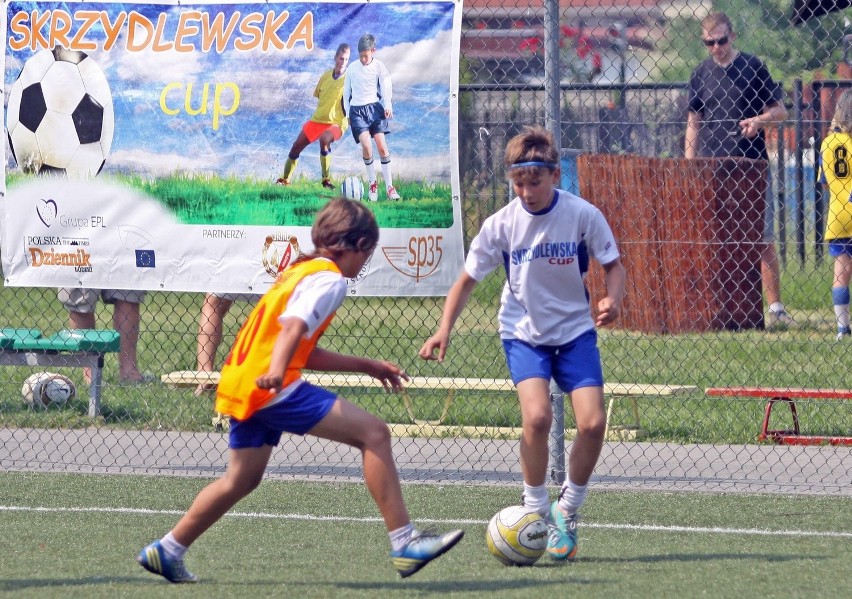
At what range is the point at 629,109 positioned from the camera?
33.0 ft

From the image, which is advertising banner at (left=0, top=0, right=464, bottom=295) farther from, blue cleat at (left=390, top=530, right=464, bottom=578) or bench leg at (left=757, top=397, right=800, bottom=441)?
blue cleat at (left=390, top=530, right=464, bottom=578)

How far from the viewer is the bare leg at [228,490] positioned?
4543 millimetres

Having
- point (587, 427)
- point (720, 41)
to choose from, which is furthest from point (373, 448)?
Answer: point (720, 41)

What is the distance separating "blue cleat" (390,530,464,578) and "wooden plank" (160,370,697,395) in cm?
286

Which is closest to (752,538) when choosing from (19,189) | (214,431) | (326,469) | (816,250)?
(326,469)

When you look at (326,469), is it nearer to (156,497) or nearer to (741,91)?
(156,497)

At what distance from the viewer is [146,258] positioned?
716 cm

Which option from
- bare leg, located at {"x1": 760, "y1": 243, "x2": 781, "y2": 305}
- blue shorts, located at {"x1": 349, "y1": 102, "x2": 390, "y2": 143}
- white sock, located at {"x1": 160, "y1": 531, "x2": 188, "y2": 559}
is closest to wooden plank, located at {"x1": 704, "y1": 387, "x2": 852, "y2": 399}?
blue shorts, located at {"x1": 349, "y1": 102, "x2": 390, "y2": 143}

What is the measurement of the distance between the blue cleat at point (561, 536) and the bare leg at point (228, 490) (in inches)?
47.5

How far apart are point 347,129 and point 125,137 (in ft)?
4.03

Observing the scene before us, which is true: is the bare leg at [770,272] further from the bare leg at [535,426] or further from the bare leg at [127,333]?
the bare leg at [535,426]

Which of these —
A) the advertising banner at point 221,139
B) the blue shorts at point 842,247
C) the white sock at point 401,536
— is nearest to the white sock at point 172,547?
the white sock at point 401,536

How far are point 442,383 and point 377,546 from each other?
2583 mm

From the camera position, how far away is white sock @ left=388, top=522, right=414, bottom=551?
448 centimetres
